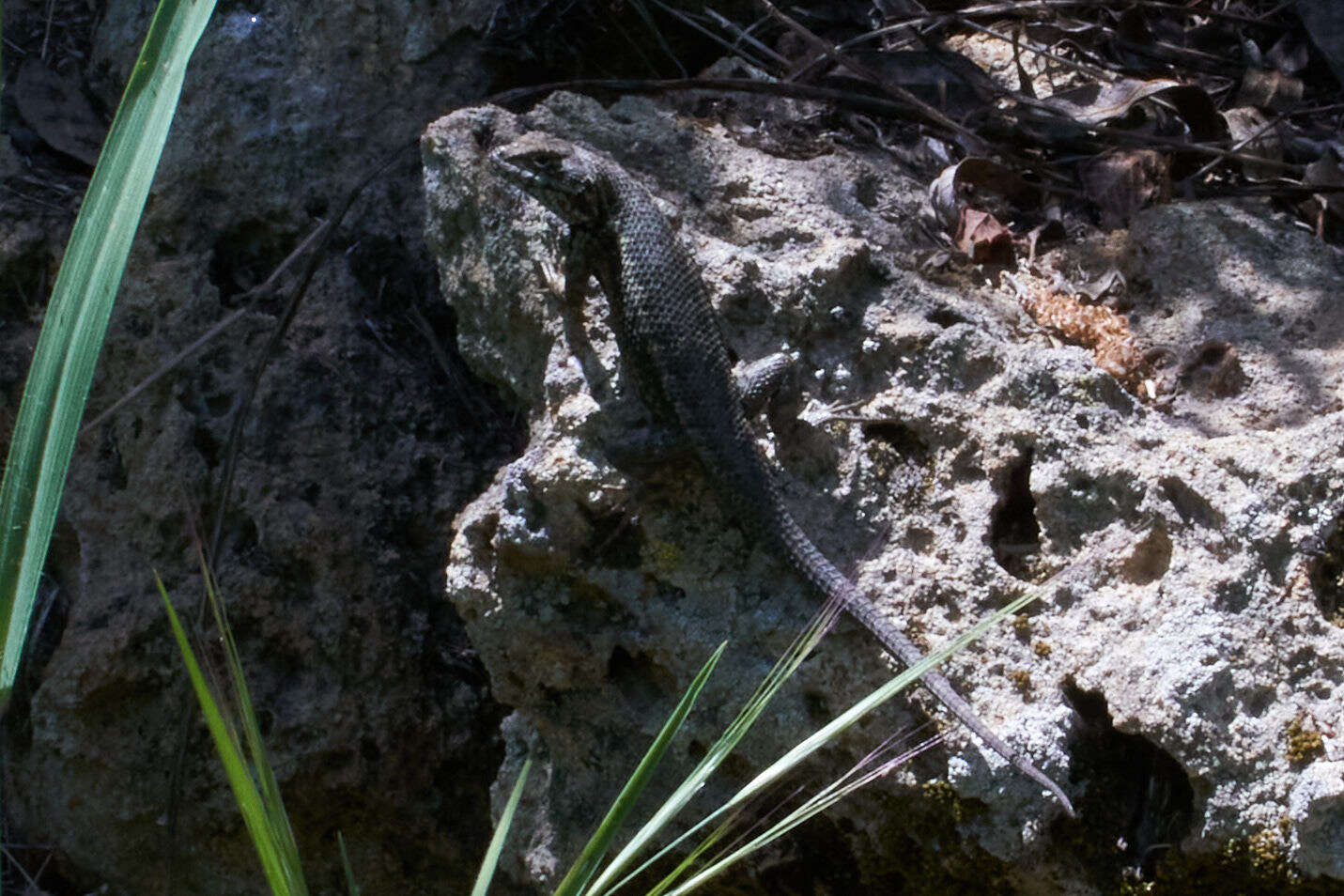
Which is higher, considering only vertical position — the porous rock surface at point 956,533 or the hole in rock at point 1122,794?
the porous rock surface at point 956,533

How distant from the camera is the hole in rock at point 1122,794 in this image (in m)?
2.02

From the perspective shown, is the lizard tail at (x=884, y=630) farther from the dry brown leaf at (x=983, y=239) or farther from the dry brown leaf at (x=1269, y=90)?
the dry brown leaf at (x=1269, y=90)

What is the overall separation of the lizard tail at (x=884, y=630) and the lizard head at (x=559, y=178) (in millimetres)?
893

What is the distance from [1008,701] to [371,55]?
2813 millimetres

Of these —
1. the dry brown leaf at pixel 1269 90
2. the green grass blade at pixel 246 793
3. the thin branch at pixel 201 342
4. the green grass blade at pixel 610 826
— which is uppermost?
the thin branch at pixel 201 342

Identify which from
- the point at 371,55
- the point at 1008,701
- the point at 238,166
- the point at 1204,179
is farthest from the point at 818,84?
the point at 1008,701

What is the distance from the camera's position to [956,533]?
2.27 m

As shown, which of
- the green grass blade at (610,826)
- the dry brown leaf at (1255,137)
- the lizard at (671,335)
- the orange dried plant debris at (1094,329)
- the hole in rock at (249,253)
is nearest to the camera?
the green grass blade at (610,826)

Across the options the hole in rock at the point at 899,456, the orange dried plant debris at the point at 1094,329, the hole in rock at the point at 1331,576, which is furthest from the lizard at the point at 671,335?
the orange dried plant debris at the point at 1094,329

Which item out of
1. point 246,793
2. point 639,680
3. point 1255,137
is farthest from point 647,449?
point 1255,137

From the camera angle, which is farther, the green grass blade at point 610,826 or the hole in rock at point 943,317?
the hole in rock at point 943,317

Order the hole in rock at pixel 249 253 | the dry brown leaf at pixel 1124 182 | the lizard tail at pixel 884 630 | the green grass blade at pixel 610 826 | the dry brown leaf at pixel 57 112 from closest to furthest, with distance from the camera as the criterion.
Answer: the green grass blade at pixel 610 826
the lizard tail at pixel 884 630
the dry brown leaf at pixel 1124 182
the hole in rock at pixel 249 253
the dry brown leaf at pixel 57 112

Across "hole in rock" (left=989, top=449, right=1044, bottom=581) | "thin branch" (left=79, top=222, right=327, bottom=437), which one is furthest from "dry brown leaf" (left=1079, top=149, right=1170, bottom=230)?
"thin branch" (left=79, top=222, right=327, bottom=437)

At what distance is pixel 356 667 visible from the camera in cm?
297
